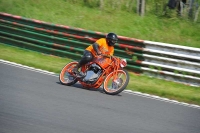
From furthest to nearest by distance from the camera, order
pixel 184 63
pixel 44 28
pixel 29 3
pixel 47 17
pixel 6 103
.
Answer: pixel 29 3 < pixel 47 17 < pixel 44 28 < pixel 184 63 < pixel 6 103

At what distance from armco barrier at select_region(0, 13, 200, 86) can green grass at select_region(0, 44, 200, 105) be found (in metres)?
0.24

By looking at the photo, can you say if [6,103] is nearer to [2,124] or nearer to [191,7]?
[2,124]

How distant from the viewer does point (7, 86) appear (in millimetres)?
11227

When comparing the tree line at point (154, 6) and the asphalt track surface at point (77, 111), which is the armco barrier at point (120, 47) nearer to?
the asphalt track surface at point (77, 111)

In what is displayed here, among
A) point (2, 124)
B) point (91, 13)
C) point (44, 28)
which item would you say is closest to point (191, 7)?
point (91, 13)

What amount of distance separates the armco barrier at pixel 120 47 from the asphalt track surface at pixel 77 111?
2.59 m

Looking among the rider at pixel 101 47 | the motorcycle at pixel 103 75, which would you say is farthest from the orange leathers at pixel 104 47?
the motorcycle at pixel 103 75

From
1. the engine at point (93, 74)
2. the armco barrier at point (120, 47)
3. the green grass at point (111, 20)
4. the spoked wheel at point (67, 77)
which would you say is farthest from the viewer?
the green grass at point (111, 20)

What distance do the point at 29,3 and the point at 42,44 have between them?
542 centimetres

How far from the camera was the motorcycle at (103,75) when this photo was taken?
12.1m

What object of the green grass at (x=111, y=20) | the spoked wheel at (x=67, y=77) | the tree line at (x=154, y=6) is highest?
the tree line at (x=154, y=6)

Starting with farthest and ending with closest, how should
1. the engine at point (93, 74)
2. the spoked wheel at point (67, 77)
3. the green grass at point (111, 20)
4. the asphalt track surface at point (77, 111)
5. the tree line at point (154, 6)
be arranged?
the tree line at point (154, 6) < the green grass at point (111, 20) < the spoked wheel at point (67, 77) < the engine at point (93, 74) < the asphalt track surface at point (77, 111)

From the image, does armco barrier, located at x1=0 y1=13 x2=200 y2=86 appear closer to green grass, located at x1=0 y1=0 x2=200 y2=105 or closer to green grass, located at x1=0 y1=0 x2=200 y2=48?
green grass, located at x1=0 y1=0 x2=200 y2=105

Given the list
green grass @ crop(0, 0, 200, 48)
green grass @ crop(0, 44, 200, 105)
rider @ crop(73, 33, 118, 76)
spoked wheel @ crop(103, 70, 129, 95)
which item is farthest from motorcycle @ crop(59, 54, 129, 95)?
green grass @ crop(0, 0, 200, 48)
